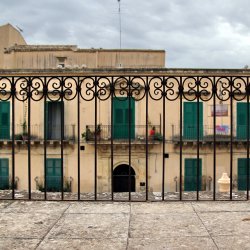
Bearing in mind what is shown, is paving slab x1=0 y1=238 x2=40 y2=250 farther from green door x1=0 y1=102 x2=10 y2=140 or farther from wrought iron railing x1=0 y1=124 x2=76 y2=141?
green door x1=0 y1=102 x2=10 y2=140

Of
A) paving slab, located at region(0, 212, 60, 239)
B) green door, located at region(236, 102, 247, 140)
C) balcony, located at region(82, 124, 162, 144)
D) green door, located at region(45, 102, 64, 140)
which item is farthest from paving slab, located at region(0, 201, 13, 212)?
green door, located at region(236, 102, 247, 140)

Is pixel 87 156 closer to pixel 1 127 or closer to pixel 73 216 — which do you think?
pixel 1 127

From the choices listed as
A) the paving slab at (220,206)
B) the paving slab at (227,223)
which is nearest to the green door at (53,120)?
the paving slab at (220,206)

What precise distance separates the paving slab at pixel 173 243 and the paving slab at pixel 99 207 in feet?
2.84

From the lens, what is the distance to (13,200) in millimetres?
4168

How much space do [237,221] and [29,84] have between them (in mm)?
2390

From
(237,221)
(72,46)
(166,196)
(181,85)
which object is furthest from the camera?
(72,46)

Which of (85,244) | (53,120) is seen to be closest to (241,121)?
(53,120)

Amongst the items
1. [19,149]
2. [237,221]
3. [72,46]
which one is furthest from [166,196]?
[72,46]

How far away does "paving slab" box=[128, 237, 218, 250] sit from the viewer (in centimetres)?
271

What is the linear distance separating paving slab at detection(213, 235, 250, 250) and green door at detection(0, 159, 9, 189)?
19.2 meters

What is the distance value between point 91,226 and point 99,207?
674mm

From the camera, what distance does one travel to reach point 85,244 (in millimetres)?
2770

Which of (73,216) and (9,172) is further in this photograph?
(9,172)
